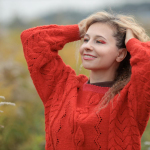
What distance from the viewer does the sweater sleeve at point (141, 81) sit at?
6.49 ft

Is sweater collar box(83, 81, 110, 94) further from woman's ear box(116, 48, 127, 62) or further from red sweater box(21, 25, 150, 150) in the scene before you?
woman's ear box(116, 48, 127, 62)

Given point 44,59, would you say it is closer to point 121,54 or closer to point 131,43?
point 121,54

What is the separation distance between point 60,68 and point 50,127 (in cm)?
63

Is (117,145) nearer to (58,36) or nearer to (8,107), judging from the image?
(58,36)

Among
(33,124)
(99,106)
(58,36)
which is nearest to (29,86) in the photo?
(33,124)

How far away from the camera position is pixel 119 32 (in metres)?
2.35

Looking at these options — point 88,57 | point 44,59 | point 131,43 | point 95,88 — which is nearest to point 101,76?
point 95,88

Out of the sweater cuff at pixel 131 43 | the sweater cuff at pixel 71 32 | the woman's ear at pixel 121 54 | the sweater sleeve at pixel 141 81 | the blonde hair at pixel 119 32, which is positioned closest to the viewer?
the sweater sleeve at pixel 141 81

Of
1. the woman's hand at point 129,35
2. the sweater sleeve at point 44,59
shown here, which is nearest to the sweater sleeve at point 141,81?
the woman's hand at point 129,35

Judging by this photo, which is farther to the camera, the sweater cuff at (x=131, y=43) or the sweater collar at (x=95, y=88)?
the sweater collar at (x=95, y=88)

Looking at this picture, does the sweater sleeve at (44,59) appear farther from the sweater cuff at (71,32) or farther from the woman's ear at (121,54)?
the woman's ear at (121,54)

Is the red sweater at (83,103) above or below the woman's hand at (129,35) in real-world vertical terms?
below

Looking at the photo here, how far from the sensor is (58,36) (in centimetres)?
270

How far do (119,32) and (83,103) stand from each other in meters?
0.76
